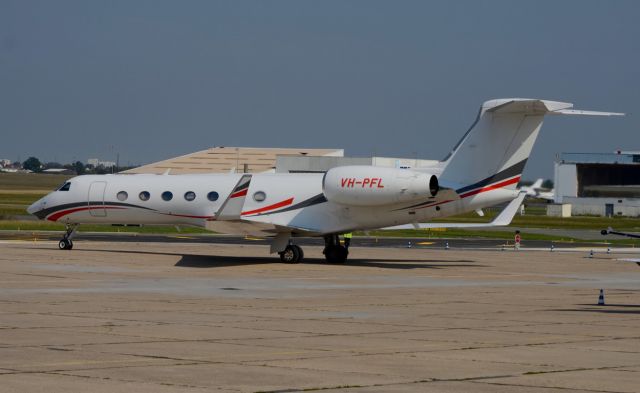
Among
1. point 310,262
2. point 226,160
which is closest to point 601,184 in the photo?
point 226,160

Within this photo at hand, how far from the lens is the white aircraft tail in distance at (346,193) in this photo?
3462 cm

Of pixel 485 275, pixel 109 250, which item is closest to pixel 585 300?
pixel 485 275

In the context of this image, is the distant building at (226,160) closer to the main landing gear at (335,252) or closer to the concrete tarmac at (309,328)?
the main landing gear at (335,252)

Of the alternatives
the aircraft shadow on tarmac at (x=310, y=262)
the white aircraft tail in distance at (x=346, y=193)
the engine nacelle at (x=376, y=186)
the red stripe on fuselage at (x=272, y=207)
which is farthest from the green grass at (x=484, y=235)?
the engine nacelle at (x=376, y=186)

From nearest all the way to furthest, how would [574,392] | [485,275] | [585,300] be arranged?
[574,392] < [585,300] < [485,275]

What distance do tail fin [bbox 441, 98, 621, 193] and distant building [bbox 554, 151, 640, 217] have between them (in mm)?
82361

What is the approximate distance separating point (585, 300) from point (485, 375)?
12.8m

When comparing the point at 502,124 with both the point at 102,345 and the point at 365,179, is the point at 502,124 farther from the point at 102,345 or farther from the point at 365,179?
the point at 102,345

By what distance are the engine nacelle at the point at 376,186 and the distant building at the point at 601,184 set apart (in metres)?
83.6

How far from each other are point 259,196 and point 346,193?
3.94 metres

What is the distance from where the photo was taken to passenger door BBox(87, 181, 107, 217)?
4106 cm

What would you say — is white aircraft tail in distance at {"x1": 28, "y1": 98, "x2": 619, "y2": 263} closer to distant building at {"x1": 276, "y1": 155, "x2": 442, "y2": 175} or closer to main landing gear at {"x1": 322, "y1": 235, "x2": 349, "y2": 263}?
main landing gear at {"x1": 322, "y1": 235, "x2": 349, "y2": 263}

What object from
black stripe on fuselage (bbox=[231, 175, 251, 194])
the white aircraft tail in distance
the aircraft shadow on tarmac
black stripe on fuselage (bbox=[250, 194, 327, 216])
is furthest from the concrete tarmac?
black stripe on fuselage (bbox=[231, 175, 251, 194])

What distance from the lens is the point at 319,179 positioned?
124 ft
